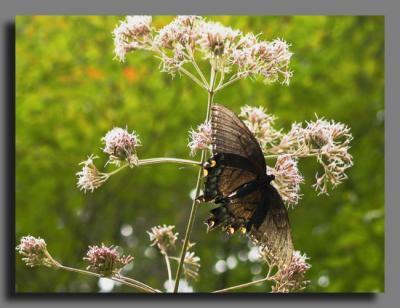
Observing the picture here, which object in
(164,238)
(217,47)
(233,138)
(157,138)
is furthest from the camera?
(157,138)

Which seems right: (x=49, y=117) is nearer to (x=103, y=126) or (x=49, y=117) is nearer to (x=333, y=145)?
(x=103, y=126)

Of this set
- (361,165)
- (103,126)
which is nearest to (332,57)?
(361,165)

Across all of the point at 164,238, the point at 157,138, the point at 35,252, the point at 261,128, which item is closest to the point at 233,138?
the point at 261,128

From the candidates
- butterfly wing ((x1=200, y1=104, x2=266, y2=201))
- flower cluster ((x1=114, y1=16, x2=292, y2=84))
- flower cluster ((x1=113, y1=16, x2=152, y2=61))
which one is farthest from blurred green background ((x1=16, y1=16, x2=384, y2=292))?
butterfly wing ((x1=200, y1=104, x2=266, y2=201))

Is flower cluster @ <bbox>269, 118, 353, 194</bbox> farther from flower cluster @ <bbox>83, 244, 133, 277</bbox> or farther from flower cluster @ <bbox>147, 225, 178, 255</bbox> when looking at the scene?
flower cluster @ <bbox>83, 244, 133, 277</bbox>

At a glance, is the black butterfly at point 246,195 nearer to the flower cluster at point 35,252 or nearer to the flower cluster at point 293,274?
the flower cluster at point 293,274

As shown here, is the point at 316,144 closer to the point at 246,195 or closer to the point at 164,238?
the point at 246,195
